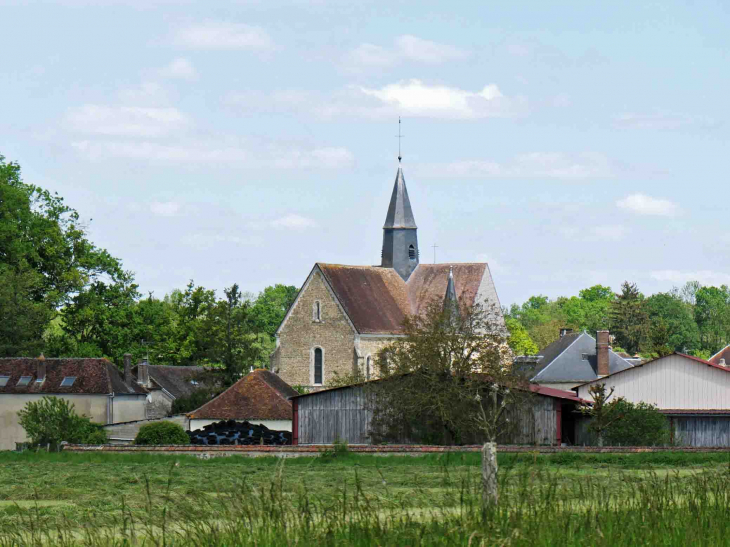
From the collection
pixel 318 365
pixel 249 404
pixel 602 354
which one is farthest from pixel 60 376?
pixel 602 354

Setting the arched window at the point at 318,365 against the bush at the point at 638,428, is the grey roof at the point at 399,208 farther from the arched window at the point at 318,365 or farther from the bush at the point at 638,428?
the bush at the point at 638,428

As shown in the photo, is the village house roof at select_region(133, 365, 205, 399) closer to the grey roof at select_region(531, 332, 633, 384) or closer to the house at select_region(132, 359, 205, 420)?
the house at select_region(132, 359, 205, 420)

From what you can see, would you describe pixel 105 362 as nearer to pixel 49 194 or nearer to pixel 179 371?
pixel 179 371

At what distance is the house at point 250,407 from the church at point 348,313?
12.0m

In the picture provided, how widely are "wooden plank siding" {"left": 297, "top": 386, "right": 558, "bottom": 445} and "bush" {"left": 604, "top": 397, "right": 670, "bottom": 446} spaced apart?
9.31 feet

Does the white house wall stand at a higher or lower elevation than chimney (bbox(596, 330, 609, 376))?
lower

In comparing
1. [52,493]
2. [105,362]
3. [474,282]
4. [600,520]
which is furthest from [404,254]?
[600,520]

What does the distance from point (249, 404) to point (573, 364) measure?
77.6ft

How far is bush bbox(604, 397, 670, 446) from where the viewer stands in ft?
120

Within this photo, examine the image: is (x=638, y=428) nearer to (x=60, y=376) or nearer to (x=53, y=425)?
(x=53, y=425)

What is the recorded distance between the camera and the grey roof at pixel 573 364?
63688 mm

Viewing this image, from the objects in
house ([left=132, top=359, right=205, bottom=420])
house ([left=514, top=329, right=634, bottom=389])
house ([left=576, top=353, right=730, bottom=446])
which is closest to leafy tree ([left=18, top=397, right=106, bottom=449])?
house ([left=576, top=353, right=730, bottom=446])

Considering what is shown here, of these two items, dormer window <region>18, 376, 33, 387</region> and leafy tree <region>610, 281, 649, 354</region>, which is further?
leafy tree <region>610, 281, 649, 354</region>

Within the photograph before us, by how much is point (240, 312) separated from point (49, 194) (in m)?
18.5
